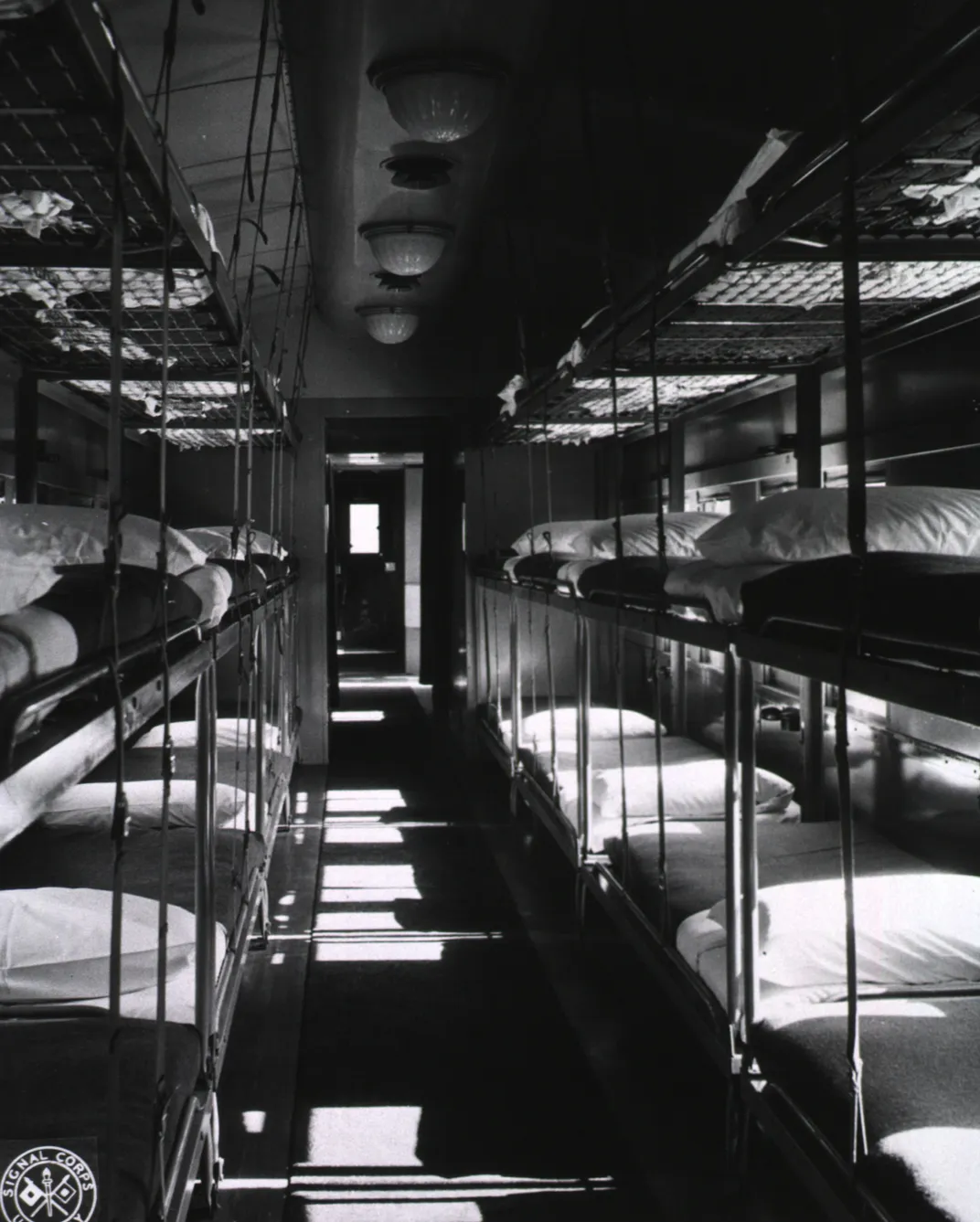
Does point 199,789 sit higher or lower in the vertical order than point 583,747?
higher

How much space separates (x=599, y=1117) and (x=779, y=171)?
1.92m

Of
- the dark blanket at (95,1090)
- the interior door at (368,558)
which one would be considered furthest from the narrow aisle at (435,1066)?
the interior door at (368,558)

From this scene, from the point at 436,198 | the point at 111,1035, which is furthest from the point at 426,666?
the point at 111,1035

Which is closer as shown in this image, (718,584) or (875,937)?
(875,937)

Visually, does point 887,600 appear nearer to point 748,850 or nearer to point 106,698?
point 748,850

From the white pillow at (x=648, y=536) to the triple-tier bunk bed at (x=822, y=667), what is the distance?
0.02 m

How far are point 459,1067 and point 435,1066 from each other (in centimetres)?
6

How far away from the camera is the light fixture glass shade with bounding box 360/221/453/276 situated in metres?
4.48

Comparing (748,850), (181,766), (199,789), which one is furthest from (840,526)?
(181,766)

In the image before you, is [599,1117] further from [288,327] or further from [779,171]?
[288,327]

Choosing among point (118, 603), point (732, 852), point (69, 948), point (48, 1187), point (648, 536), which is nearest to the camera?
point (48, 1187)

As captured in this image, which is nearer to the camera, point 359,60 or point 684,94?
point 359,60

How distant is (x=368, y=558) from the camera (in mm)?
14266

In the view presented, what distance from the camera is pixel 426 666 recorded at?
8727mm
